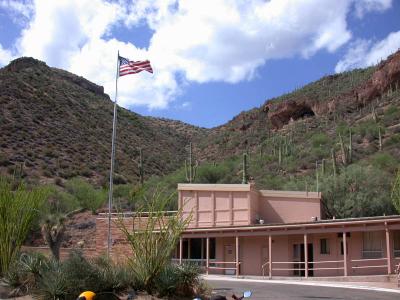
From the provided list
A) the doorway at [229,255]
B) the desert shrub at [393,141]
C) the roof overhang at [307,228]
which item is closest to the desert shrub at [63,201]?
the roof overhang at [307,228]

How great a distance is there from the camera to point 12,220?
18.0m

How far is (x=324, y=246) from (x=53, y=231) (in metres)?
14.6

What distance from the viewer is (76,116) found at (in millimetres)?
78500

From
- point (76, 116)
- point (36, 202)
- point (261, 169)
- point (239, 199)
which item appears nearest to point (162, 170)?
point (76, 116)

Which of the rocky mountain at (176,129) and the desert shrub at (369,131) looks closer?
the rocky mountain at (176,129)

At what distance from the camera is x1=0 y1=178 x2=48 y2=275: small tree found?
58.8 ft

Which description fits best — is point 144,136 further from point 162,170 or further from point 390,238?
point 390,238

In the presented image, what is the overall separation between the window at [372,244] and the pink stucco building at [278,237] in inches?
1.9

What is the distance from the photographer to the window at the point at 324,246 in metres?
31.0

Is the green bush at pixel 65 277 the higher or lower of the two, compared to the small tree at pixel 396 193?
lower

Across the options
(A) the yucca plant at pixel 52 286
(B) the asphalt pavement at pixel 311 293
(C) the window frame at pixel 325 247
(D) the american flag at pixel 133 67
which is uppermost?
(D) the american flag at pixel 133 67

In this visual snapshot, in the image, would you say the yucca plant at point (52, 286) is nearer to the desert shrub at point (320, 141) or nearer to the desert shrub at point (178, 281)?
the desert shrub at point (178, 281)

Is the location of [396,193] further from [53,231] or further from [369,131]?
[369,131]

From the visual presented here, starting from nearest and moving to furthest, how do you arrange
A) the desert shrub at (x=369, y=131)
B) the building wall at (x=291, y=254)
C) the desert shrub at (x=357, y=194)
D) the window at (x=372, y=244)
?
A: the window at (x=372, y=244) → the building wall at (x=291, y=254) → the desert shrub at (x=357, y=194) → the desert shrub at (x=369, y=131)
